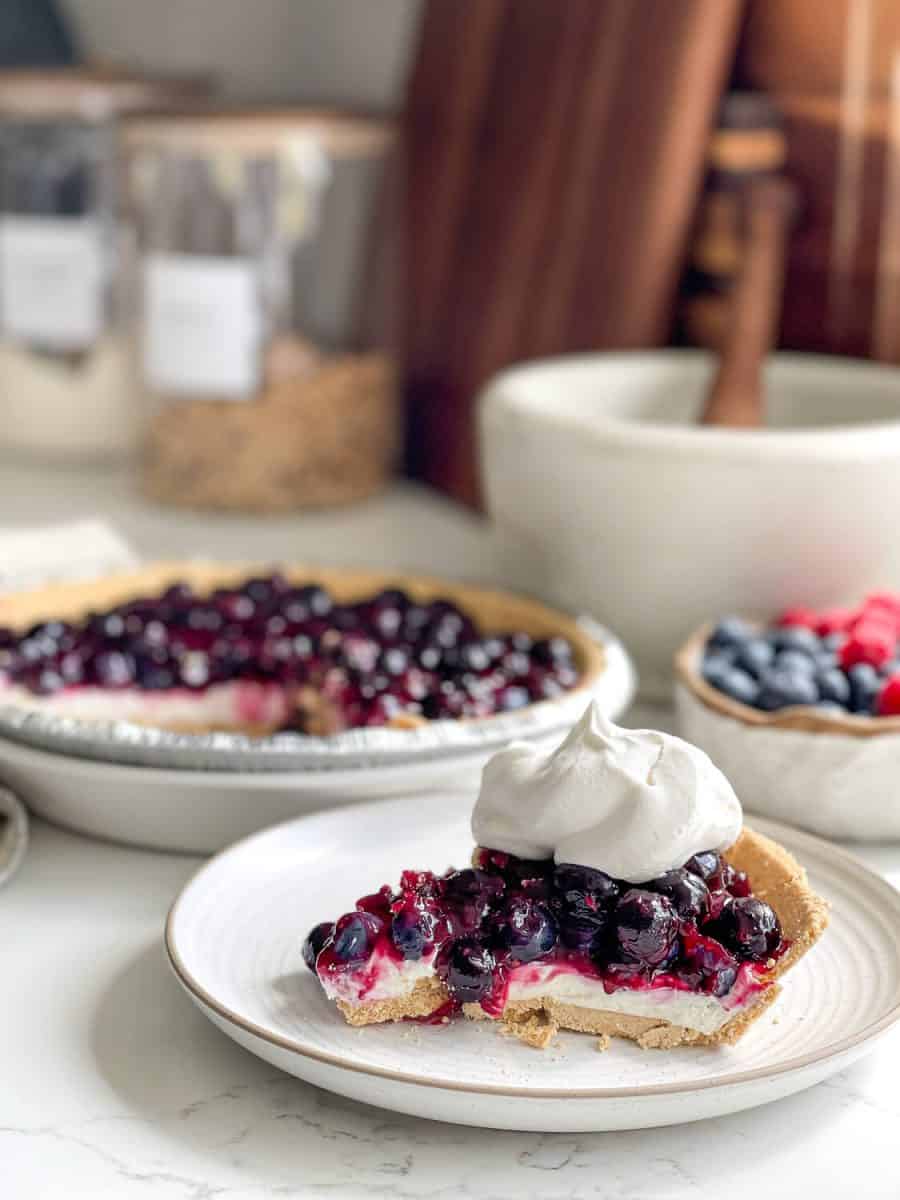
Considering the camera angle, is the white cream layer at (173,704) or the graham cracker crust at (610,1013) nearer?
the graham cracker crust at (610,1013)

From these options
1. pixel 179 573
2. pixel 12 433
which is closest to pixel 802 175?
pixel 179 573

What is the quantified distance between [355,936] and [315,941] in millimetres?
22

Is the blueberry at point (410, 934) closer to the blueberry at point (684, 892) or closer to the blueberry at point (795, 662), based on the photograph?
the blueberry at point (684, 892)

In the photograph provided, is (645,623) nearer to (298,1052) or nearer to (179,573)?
(179,573)

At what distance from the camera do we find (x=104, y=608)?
44.2 inches

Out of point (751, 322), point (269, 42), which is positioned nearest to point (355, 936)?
point (751, 322)

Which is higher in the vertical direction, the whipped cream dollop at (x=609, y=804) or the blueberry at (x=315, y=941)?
the whipped cream dollop at (x=609, y=804)

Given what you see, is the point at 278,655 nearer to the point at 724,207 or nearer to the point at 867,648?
the point at 867,648

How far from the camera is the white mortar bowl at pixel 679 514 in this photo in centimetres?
104

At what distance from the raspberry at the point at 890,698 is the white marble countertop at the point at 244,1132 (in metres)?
0.24

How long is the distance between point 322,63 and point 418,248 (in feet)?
1.41

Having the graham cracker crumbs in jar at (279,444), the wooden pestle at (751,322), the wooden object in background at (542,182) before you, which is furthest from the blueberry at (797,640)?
the graham cracker crumbs in jar at (279,444)

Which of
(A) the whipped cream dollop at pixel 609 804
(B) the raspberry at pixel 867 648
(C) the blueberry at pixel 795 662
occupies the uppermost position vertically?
Answer: (A) the whipped cream dollop at pixel 609 804

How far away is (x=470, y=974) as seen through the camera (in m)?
0.68
